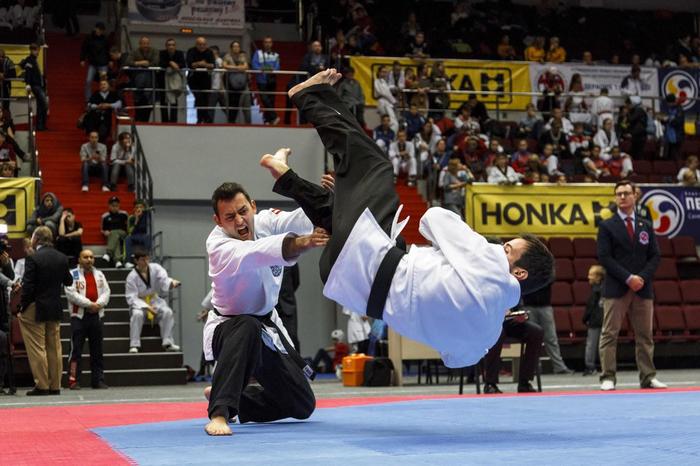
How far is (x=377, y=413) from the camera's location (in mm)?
6578

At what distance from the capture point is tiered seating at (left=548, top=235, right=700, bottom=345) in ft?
49.4

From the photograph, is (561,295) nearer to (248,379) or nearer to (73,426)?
(73,426)

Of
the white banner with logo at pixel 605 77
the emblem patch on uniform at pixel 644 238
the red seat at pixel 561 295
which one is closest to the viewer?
the emblem patch on uniform at pixel 644 238

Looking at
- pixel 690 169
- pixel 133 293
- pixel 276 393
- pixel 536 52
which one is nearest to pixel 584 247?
pixel 690 169

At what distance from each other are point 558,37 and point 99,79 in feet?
34.5

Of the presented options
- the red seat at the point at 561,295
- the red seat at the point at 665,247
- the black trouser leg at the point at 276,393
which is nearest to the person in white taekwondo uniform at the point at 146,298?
the red seat at the point at 561,295

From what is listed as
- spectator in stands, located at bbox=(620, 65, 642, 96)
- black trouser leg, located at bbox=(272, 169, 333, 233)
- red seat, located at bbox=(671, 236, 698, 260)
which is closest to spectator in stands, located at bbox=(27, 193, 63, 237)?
red seat, located at bbox=(671, 236, 698, 260)

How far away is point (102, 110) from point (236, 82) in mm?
2226

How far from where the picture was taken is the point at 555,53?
2117 cm

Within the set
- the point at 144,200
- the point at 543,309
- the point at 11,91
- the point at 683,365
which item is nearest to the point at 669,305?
the point at 683,365

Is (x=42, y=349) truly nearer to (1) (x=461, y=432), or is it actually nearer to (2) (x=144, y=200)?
(2) (x=144, y=200)

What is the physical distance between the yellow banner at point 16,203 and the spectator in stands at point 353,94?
5.14 m

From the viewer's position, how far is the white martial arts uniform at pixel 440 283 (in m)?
4.43

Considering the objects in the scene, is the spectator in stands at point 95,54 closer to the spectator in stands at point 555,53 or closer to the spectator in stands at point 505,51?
the spectator in stands at point 505,51
